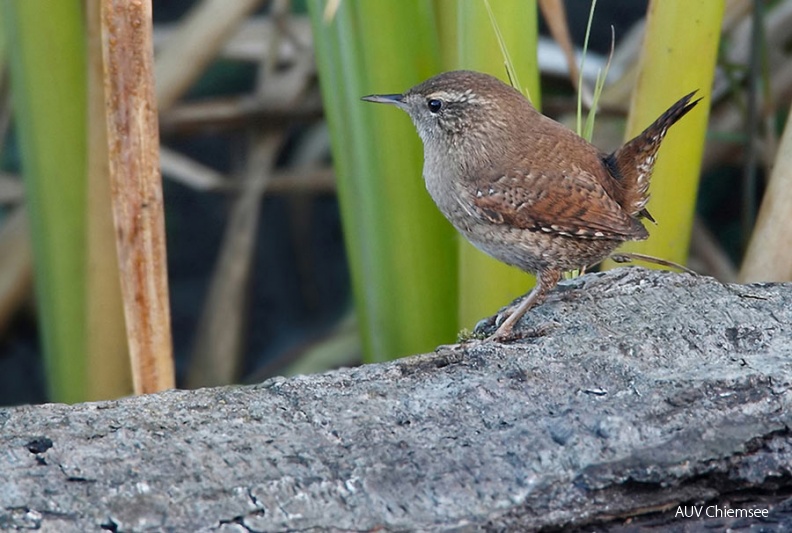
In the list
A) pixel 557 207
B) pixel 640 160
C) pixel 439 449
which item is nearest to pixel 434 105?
pixel 557 207

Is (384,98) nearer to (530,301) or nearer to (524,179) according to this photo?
(524,179)

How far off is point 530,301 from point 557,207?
0.86 ft

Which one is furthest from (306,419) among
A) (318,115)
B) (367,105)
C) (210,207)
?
(210,207)

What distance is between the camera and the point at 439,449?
1691 mm

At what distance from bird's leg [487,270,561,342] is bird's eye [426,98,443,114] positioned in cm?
48

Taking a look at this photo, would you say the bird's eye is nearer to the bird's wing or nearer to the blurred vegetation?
the blurred vegetation

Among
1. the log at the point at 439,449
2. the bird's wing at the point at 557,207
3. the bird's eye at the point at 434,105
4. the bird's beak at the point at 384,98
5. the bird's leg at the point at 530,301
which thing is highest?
the bird's beak at the point at 384,98

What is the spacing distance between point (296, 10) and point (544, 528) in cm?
313

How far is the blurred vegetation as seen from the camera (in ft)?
7.64

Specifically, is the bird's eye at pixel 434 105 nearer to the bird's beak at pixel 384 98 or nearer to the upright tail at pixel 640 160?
the bird's beak at pixel 384 98

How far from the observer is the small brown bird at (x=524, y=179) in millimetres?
2355

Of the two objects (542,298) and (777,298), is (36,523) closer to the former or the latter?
(542,298)

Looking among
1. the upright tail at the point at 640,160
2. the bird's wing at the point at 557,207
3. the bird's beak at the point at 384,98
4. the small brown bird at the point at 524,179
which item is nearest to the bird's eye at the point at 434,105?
the small brown bird at the point at 524,179

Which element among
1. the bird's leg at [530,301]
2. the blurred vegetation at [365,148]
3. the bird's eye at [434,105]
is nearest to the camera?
the bird's leg at [530,301]
